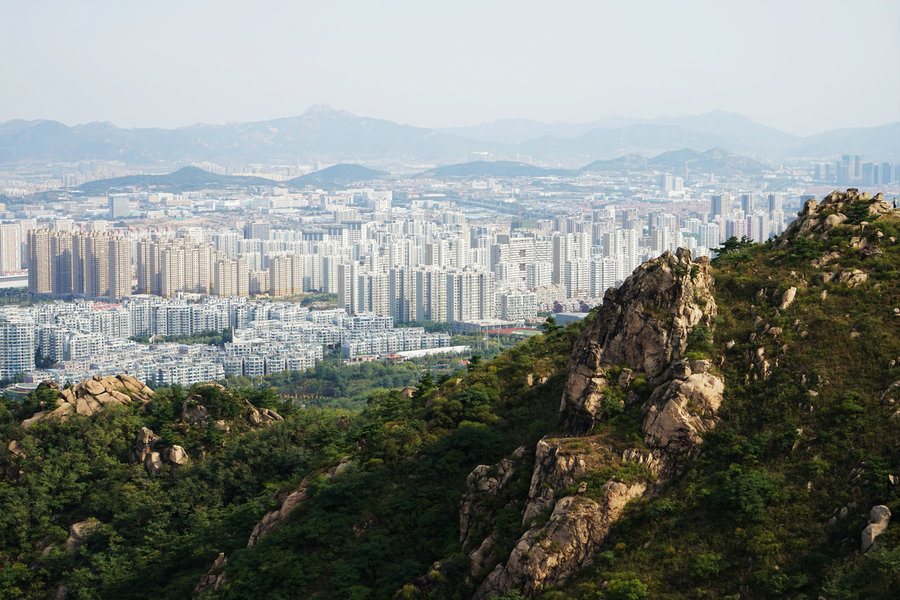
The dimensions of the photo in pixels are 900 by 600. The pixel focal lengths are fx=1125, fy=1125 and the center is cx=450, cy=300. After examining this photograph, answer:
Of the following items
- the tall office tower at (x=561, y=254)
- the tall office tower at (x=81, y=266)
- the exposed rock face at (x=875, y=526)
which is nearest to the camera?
the exposed rock face at (x=875, y=526)

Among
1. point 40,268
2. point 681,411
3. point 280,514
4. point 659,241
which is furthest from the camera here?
point 659,241

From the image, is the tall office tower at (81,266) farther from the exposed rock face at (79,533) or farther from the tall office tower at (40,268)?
the exposed rock face at (79,533)

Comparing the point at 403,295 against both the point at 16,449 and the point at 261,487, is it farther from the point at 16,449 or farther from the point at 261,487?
the point at 261,487

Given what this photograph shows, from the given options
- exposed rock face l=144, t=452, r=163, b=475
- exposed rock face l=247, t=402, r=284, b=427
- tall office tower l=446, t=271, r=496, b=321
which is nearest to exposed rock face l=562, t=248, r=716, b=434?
exposed rock face l=144, t=452, r=163, b=475

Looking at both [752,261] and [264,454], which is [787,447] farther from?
[264,454]

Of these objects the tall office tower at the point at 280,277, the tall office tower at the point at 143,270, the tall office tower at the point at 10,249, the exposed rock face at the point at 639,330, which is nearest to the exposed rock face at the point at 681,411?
the exposed rock face at the point at 639,330

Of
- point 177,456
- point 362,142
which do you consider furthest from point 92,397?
point 362,142
